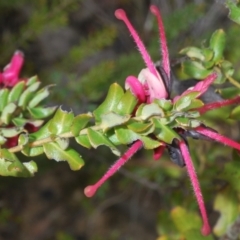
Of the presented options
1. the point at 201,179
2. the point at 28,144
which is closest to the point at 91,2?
the point at 201,179

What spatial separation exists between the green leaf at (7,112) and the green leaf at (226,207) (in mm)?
373

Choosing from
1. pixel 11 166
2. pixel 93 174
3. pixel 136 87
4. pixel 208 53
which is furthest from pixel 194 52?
pixel 93 174

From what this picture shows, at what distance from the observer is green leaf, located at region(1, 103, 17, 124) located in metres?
0.61

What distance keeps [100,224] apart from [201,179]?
948 mm

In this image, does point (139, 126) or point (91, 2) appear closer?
point (139, 126)

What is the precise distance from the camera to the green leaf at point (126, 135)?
50 cm

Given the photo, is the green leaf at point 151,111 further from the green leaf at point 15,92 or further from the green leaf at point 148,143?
the green leaf at point 15,92

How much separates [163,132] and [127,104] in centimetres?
4

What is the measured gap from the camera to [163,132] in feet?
1.64

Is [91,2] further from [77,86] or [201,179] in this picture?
[201,179]

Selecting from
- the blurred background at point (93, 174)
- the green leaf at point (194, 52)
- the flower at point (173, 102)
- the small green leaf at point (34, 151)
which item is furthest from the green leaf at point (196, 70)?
the blurred background at point (93, 174)

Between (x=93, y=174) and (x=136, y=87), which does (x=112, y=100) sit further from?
(x=93, y=174)

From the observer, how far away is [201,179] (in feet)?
3.25

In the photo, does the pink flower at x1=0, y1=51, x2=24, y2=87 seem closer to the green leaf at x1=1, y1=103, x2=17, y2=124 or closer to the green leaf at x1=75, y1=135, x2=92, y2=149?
the green leaf at x1=1, y1=103, x2=17, y2=124
